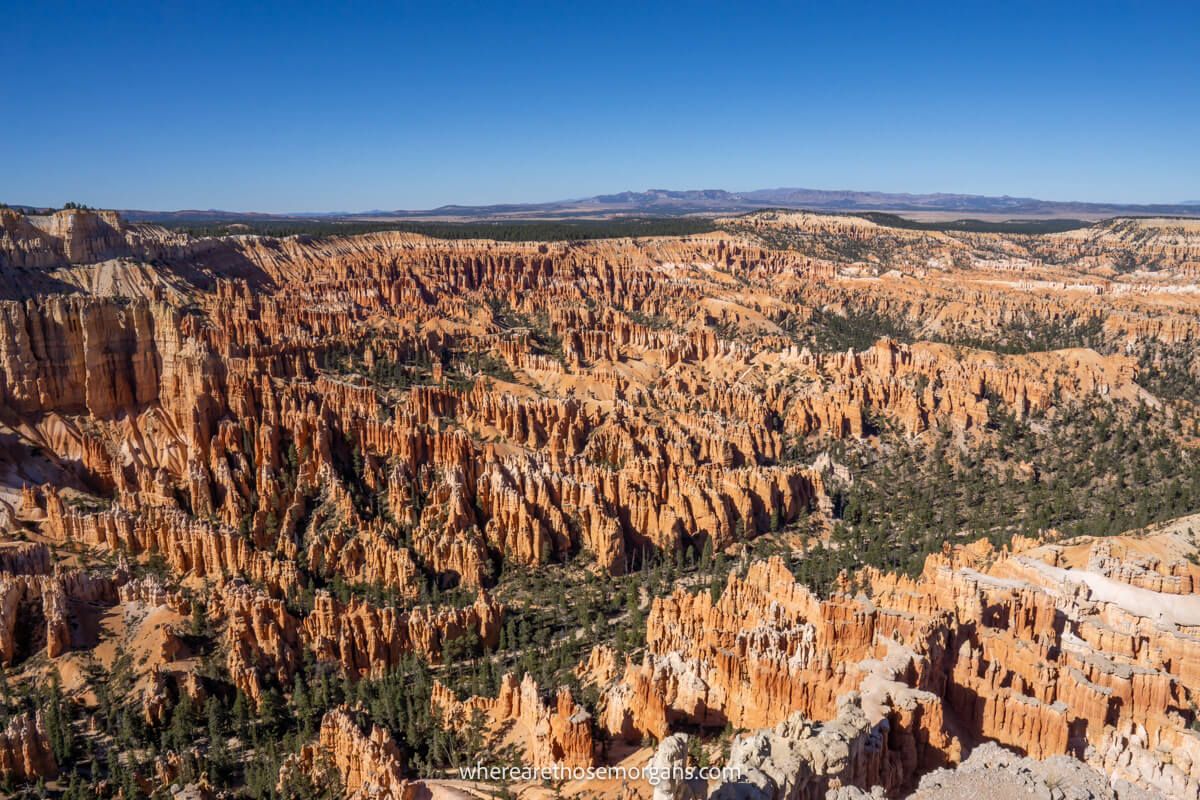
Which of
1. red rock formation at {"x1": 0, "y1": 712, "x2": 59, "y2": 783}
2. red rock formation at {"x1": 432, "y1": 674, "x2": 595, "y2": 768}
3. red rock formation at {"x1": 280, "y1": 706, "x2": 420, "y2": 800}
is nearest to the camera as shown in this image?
red rock formation at {"x1": 432, "y1": 674, "x2": 595, "y2": 768}

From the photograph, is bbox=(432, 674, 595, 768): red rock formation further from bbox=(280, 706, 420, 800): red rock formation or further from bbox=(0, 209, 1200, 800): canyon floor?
bbox=(280, 706, 420, 800): red rock formation

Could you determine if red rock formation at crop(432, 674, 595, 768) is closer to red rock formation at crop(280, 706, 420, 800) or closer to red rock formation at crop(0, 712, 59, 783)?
red rock formation at crop(280, 706, 420, 800)

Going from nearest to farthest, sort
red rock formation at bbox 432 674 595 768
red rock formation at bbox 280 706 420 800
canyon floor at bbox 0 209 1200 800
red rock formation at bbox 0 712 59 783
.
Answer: red rock formation at bbox 432 674 595 768 < canyon floor at bbox 0 209 1200 800 < red rock formation at bbox 280 706 420 800 < red rock formation at bbox 0 712 59 783

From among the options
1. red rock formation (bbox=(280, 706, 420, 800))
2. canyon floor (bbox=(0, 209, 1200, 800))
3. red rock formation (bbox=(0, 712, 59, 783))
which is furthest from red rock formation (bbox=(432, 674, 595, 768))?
red rock formation (bbox=(0, 712, 59, 783))

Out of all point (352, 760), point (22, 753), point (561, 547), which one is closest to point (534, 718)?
point (352, 760)

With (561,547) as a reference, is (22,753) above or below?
above

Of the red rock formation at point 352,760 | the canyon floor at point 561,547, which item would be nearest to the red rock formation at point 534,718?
the canyon floor at point 561,547

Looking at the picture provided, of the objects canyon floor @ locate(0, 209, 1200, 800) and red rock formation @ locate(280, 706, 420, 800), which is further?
red rock formation @ locate(280, 706, 420, 800)

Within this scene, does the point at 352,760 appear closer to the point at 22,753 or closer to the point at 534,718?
the point at 534,718
